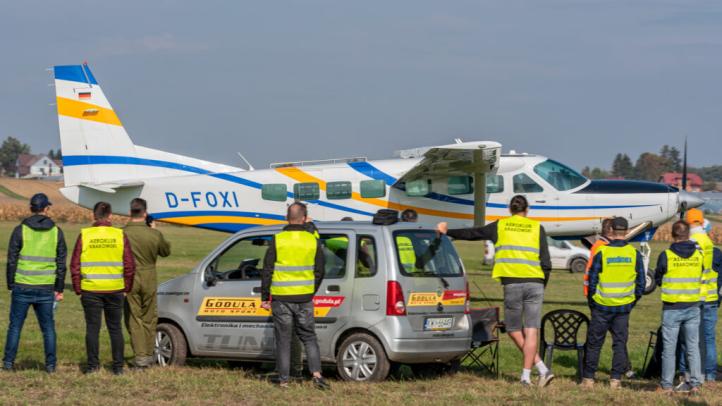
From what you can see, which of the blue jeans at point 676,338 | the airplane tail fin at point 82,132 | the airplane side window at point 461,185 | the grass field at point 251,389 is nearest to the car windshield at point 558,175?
the airplane side window at point 461,185

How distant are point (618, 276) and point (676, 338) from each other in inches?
35.3

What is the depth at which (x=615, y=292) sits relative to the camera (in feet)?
34.1

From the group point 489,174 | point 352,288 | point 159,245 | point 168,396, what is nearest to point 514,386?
point 352,288

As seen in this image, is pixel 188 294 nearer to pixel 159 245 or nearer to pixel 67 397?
pixel 159 245

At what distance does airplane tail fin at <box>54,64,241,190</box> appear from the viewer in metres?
22.5

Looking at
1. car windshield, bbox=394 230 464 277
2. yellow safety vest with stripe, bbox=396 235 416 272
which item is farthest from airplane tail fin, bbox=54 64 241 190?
yellow safety vest with stripe, bbox=396 235 416 272

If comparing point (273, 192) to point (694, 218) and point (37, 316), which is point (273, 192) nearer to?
point (37, 316)

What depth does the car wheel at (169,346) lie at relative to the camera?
1122 cm

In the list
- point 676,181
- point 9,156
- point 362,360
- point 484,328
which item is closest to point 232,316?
point 362,360

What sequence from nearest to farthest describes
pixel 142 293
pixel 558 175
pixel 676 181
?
pixel 142 293, pixel 558 175, pixel 676 181

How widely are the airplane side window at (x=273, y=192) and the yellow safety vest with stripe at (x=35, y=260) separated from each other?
10499 mm

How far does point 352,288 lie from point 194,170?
12.9 meters

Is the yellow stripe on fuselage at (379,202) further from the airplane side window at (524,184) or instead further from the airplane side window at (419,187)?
the airplane side window at (524,184)

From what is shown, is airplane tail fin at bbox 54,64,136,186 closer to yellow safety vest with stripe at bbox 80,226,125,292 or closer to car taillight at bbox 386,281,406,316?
yellow safety vest with stripe at bbox 80,226,125,292
